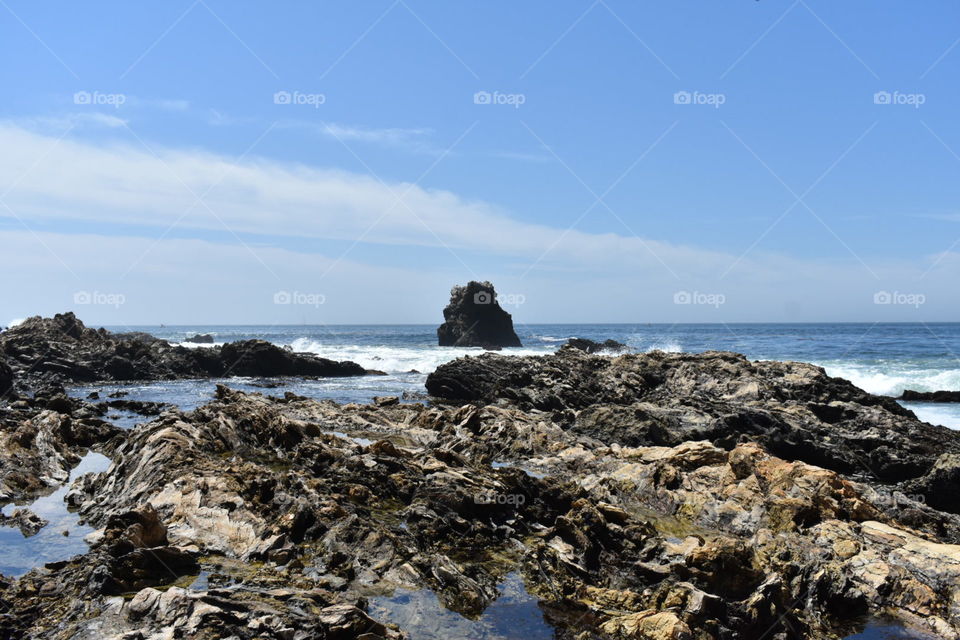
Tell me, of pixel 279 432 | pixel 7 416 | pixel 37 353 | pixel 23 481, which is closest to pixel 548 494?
pixel 279 432

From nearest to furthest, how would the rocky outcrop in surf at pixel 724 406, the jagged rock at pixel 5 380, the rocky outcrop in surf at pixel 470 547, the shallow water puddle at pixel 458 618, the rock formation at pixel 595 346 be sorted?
the rocky outcrop in surf at pixel 470 547
the shallow water puddle at pixel 458 618
the rocky outcrop in surf at pixel 724 406
the jagged rock at pixel 5 380
the rock formation at pixel 595 346

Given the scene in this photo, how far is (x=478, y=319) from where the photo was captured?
90.8m

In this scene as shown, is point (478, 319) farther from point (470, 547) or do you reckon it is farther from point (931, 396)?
point (470, 547)

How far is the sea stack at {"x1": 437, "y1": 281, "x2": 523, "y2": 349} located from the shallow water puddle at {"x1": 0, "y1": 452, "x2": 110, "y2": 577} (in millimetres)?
76007

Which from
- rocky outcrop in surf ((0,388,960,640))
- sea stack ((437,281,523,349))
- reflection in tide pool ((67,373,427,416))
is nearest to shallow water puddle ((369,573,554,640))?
rocky outcrop in surf ((0,388,960,640))

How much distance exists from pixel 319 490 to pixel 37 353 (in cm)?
4578

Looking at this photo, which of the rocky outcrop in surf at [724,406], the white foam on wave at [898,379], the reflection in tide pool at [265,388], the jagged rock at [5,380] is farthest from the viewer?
the white foam on wave at [898,379]

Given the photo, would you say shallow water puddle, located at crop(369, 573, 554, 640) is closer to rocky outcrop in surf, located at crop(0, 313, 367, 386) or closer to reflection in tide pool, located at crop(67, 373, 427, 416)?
reflection in tide pool, located at crop(67, 373, 427, 416)

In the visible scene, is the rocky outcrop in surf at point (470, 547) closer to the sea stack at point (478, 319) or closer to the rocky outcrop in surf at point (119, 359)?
the rocky outcrop in surf at point (119, 359)

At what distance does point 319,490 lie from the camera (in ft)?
45.2

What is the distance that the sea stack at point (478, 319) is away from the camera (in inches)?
3573

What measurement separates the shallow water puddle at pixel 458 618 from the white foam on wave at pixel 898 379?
3866 centimetres

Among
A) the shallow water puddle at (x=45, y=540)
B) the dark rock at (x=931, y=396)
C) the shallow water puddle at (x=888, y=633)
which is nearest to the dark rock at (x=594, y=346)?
the dark rock at (x=931, y=396)

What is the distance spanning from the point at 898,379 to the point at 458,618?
152 feet
